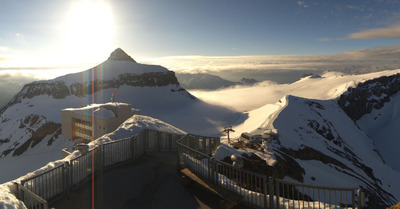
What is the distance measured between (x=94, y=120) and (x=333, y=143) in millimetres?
68309

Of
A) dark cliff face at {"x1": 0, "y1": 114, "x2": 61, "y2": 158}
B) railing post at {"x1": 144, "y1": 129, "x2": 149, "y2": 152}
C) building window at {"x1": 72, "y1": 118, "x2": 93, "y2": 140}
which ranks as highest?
railing post at {"x1": 144, "y1": 129, "x2": 149, "y2": 152}

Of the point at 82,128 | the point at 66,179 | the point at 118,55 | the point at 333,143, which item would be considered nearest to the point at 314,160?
the point at 333,143

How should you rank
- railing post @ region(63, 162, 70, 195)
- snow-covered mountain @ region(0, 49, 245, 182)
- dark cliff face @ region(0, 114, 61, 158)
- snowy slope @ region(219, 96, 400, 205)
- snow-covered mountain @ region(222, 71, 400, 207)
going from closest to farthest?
1. railing post @ region(63, 162, 70, 195)
2. snowy slope @ region(219, 96, 400, 205)
3. snow-covered mountain @ region(222, 71, 400, 207)
4. snow-covered mountain @ region(0, 49, 245, 182)
5. dark cliff face @ region(0, 114, 61, 158)

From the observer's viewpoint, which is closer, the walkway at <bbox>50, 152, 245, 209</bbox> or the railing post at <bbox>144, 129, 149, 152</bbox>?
the walkway at <bbox>50, 152, 245, 209</bbox>

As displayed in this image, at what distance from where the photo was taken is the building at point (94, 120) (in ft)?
111

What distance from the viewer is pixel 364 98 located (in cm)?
17762

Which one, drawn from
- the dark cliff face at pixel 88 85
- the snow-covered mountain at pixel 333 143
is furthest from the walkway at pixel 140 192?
the dark cliff face at pixel 88 85

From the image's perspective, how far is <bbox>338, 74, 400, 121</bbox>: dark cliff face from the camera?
158 meters

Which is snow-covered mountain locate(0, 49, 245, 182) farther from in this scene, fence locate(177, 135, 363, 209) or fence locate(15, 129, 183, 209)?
fence locate(177, 135, 363, 209)

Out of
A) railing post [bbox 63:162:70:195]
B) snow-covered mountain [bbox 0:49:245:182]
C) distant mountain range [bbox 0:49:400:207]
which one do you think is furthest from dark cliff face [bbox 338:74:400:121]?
→ railing post [bbox 63:162:70:195]

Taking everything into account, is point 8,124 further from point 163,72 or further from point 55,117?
point 163,72

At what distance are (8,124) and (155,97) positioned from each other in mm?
62991

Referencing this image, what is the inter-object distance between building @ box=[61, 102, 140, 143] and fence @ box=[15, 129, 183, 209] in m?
18.7

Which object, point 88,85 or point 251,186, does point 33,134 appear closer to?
point 88,85
